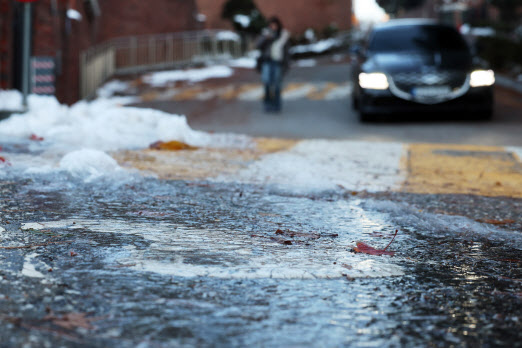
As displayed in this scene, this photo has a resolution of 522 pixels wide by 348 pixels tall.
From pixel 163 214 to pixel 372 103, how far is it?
26.9 ft

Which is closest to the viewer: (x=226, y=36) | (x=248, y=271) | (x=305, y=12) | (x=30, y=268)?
(x=30, y=268)

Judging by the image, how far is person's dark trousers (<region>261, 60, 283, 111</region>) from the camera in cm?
1545

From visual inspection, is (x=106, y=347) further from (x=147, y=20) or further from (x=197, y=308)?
(x=147, y=20)

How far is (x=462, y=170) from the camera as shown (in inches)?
339

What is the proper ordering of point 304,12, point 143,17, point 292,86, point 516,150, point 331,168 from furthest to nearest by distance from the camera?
point 304,12 < point 143,17 < point 292,86 < point 516,150 < point 331,168

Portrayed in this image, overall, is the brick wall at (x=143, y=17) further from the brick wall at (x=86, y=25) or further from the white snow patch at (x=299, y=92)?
the white snow patch at (x=299, y=92)

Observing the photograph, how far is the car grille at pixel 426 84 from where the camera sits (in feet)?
43.5

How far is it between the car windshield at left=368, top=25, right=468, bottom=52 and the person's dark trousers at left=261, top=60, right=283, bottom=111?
1.89 m

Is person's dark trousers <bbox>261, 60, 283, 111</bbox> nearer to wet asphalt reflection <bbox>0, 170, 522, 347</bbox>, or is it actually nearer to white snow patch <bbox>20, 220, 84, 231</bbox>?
wet asphalt reflection <bbox>0, 170, 522, 347</bbox>

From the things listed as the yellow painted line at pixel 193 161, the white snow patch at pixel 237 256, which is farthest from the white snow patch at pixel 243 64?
the white snow patch at pixel 237 256

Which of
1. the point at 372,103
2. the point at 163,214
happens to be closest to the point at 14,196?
the point at 163,214

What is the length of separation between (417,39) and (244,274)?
1084 cm

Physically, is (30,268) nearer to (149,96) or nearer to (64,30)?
(64,30)

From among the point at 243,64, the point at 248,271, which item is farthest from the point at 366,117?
the point at 243,64
